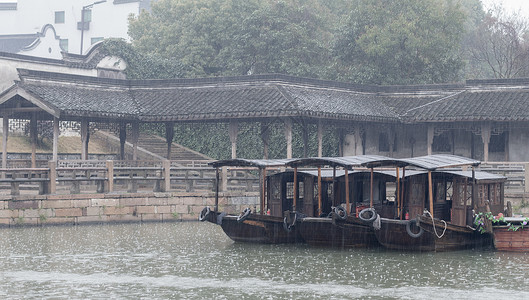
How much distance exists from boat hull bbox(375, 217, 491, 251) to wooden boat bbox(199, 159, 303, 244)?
2407 mm

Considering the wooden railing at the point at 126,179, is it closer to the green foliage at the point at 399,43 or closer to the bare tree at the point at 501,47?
the green foliage at the point at 399,43

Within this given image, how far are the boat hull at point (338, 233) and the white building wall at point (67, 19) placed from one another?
4748cm

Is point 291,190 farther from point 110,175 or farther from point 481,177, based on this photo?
point 110,175

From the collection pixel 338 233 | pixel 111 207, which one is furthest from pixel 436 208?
pixel 111 207

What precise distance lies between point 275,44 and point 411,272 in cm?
2816

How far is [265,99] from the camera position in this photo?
107 ft

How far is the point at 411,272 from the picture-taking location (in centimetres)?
1844

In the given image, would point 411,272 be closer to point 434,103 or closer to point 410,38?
point 434,103

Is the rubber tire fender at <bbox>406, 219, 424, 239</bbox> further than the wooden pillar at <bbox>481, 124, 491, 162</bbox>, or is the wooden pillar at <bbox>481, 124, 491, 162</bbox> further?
the wooden pillar at <bbox>481, 124, 491, 162</bbox>

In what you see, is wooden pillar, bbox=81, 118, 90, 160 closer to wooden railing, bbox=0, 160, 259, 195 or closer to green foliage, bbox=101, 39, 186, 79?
wooden railing, bbox=0, 160, 259, 195

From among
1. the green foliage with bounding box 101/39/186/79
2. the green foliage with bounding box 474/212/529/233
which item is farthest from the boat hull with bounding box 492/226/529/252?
the green foliage with bounding box 101/39/186/79

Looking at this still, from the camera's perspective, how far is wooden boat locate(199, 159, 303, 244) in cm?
2258

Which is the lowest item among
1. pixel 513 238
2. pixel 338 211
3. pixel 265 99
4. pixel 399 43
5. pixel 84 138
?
pixel 513 238

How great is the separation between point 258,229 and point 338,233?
2.37 m
